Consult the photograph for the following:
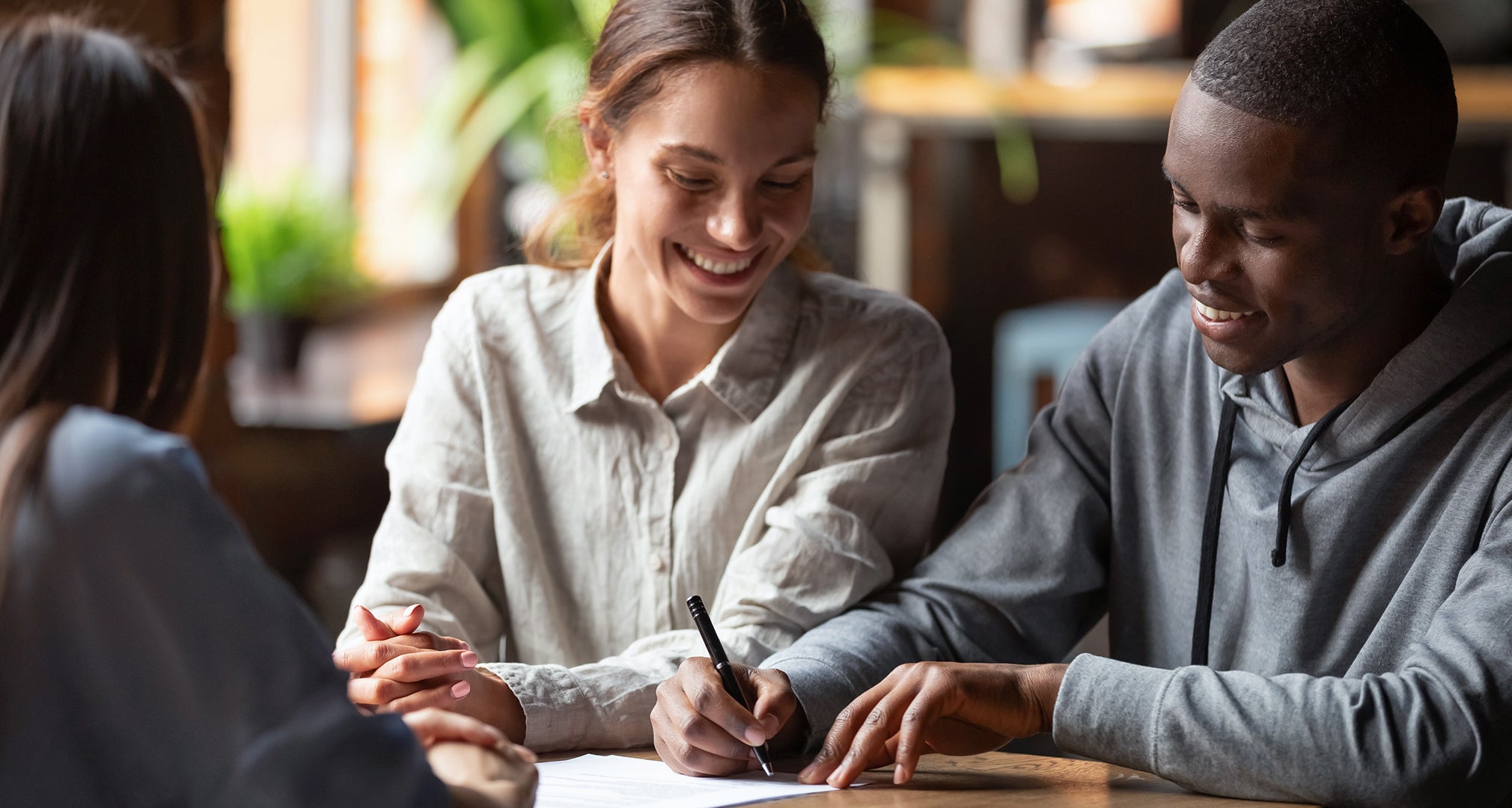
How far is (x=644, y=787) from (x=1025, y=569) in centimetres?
44

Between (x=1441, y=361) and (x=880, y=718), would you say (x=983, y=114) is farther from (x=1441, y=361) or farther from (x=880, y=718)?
(x=880, y=718)

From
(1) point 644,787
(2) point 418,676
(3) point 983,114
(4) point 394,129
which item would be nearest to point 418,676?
(2) point 418,676

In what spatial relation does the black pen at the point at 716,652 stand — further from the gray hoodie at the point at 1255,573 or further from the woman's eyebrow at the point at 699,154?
the woman's eyebrow at the point at 699,154

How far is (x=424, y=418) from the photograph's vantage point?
148cm

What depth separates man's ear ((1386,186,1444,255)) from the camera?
1.18 m

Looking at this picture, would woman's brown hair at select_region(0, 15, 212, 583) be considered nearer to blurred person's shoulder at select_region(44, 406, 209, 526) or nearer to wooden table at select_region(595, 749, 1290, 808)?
blurred person's shoulder at select_region(44, 406, 209, 526)

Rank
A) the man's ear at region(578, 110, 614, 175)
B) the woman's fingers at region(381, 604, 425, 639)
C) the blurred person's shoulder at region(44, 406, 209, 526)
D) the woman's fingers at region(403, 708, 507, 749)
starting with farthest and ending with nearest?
the man's ear at region(578, 110, 614, 175) → the woman's fingers at region(381, 604, 425, 639) → the woman's fingers at region(403, 708, 507, 749) → the blurred person's shoulder at region(44, 406, 209, 526)

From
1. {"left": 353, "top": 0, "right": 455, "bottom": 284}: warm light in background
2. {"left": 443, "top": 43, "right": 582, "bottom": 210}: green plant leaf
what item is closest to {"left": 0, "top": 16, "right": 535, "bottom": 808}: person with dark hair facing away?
{"left": 443, "top": 43, "right": 582, "bottom": 210}: green plant leaf

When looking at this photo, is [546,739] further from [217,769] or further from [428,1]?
[428,1]

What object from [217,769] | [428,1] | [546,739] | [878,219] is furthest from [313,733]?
[878,219]

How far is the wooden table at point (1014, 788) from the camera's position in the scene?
3.46 ft

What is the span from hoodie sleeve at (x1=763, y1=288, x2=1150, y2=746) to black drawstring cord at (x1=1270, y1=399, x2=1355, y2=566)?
0.19m

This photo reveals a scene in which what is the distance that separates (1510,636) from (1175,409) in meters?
0.39

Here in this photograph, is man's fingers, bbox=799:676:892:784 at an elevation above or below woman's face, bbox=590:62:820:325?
below
